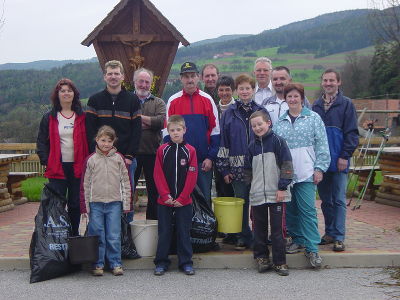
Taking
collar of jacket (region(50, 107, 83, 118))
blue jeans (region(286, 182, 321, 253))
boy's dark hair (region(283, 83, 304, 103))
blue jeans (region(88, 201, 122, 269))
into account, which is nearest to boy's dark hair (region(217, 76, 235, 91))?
boy's dark hair (region(283, 83, 304, 103))

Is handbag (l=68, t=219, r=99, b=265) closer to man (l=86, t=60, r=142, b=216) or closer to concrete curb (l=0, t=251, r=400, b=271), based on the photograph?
concrete curb (l=0, t=251, r=400, b=271)

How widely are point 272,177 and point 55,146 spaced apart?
2.25 metres

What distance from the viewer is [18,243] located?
7004 mm

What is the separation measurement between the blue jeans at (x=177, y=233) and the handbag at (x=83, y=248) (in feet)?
2.17

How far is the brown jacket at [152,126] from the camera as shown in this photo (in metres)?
6.51

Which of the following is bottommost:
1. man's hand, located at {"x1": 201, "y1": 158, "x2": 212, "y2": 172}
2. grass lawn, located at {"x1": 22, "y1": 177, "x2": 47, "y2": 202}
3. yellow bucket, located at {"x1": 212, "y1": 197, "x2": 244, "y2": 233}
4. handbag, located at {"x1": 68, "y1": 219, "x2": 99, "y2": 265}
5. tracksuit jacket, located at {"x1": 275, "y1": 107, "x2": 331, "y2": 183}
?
grass lawn, located at {"x1": 22, "y1": 177, "x2": 47, "y2": 202}

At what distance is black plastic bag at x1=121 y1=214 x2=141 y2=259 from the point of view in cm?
600

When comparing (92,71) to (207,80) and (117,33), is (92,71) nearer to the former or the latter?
(117,33)

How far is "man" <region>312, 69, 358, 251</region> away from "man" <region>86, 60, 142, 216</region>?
83.0 inches

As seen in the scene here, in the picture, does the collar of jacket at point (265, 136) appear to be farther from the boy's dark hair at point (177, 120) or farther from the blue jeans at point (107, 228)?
the blue jeans at point (107, 228)

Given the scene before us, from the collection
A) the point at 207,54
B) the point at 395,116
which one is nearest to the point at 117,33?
the point at 395,116

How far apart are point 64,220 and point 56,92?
4.44 ft

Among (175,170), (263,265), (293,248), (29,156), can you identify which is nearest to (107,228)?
(175,170)

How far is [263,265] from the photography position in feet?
19.1
